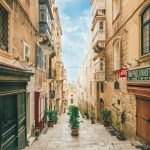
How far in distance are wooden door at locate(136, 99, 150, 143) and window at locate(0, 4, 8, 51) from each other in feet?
20.1

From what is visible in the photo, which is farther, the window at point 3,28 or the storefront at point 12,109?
the window at point 3,28

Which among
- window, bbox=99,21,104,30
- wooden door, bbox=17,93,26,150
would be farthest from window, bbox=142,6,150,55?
window, bbox=99,21,104,30

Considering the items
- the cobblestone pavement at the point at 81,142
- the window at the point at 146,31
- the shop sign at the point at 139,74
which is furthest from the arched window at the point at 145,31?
the cobblestone pavement at the point at 81,142

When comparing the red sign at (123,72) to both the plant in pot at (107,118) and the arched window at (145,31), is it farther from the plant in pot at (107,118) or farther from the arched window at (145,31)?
the plant in pot at (107,118)

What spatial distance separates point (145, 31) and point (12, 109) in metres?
6.35

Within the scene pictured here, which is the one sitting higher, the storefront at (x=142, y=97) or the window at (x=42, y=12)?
the window at (x=42, y=12)

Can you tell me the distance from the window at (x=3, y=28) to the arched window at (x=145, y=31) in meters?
5.69

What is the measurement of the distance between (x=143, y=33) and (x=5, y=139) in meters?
A: 7.10

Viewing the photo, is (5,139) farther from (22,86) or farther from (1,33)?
(1,33)

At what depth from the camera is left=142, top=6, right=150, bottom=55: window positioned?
1011 cm

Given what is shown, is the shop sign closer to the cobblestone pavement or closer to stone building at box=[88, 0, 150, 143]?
stone building at box=[88, 0, 150, 143]

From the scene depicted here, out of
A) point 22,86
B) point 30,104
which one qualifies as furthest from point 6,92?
point 30,104

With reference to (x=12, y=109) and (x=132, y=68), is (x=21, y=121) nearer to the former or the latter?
(x=12, y=109)

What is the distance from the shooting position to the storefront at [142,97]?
941 cm
